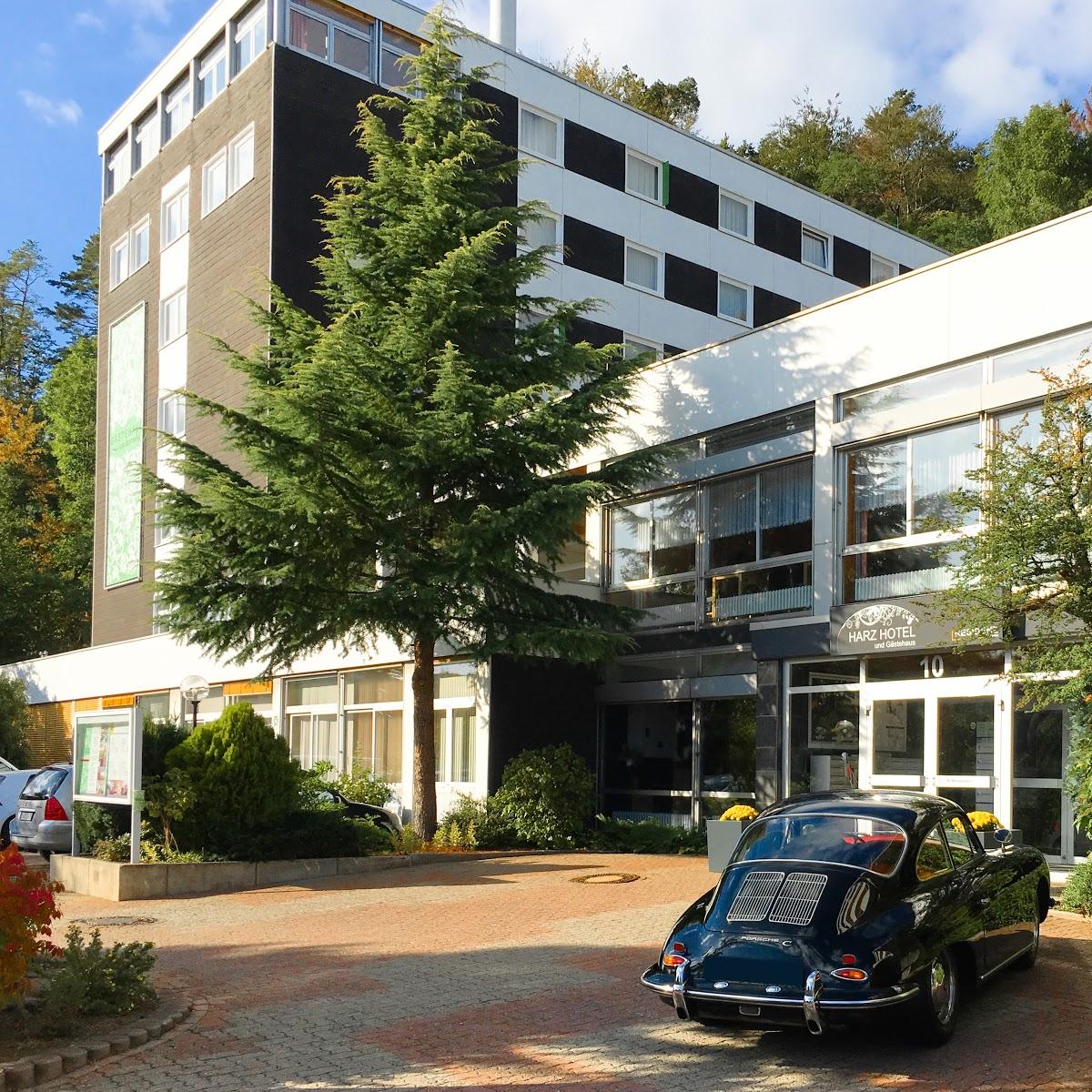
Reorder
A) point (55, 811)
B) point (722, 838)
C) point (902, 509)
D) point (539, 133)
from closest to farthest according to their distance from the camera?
1. point (722, 838)
2. point (902, 509)
3. point (55, 811)
4. point (539, 133)

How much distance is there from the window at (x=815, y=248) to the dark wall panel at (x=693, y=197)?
373 centimetres

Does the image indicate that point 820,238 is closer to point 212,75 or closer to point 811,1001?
point 212,75

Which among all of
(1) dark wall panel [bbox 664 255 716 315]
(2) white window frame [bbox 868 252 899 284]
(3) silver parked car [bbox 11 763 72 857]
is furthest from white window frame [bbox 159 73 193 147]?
(2) white window frame [bbox 868 252 899 284]

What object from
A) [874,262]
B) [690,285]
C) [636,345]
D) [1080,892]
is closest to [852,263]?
[874,262]

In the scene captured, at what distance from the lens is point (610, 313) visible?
32969 millimetres

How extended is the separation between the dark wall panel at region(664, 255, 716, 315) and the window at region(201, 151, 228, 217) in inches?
448

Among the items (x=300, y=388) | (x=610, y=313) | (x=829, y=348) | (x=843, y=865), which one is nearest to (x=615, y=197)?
(x=610, y=313)

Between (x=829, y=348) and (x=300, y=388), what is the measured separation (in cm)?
781

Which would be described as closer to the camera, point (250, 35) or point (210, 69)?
point (250, 35)

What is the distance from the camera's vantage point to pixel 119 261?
38.5 m

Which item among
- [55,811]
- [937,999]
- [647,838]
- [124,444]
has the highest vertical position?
[124,444]

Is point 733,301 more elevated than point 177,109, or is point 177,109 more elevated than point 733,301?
point 177,109

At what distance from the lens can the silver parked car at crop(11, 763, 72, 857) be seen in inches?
762

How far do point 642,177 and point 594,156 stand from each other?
168cm
